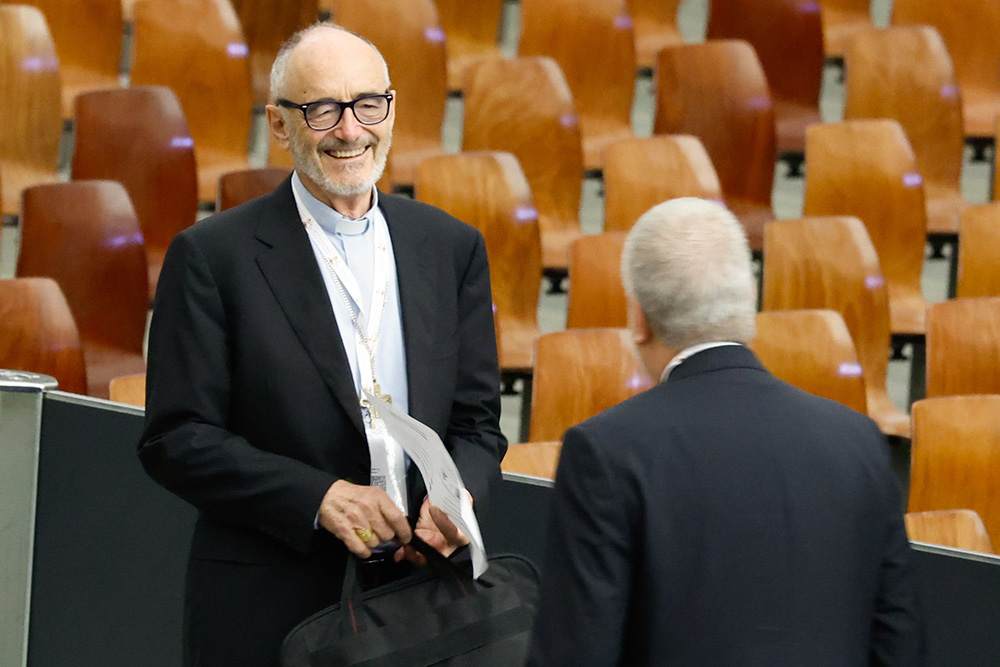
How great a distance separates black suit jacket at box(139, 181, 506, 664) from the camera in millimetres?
773

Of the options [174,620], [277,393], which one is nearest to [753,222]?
[174,620]

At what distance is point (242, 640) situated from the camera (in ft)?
2.65

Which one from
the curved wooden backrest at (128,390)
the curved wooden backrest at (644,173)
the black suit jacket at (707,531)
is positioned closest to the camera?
the black suit jacket at (707,531)

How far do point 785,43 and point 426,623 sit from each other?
1830 mm

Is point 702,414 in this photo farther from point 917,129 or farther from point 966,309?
point 917,129

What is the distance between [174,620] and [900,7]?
1.86m

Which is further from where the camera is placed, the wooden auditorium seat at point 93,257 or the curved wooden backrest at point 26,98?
the curved wooden backrest at point 26,98

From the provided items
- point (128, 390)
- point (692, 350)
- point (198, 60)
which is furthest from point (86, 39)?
point (692, 350)

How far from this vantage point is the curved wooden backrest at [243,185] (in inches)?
67.2

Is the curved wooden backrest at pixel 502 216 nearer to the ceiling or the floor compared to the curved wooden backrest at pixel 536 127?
nearer to the floor

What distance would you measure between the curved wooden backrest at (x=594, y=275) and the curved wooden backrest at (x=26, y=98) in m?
0.79

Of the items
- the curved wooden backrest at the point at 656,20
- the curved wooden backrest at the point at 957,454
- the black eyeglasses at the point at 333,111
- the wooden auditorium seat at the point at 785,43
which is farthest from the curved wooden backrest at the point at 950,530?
the curved wooden backrest at the point at 656,20

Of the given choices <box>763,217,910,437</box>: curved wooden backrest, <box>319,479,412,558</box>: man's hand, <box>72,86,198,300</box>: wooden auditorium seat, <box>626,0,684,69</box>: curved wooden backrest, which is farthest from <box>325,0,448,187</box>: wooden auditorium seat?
<box>319,479,412,558</box>: man's hand

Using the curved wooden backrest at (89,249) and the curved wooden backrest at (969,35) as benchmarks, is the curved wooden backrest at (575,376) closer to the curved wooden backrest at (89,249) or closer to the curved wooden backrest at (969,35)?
the curved wooden backrest at (89,249)
